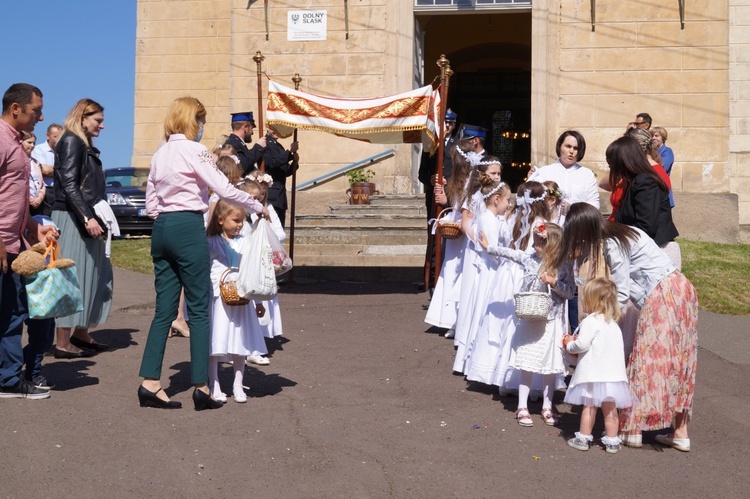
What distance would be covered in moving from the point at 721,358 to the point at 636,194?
10.1 feet

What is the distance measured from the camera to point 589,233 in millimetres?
5680

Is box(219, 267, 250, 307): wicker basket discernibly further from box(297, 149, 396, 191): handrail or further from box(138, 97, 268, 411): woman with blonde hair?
box(297, 149, 396, 191): handrail

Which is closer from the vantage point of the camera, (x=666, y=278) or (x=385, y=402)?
(x=666, y=278)

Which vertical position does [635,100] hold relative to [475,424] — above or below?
above

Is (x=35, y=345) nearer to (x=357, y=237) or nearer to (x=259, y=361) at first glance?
(x=259, y=361)

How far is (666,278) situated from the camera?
5.71 meters

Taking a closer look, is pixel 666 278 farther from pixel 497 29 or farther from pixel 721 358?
pixel 497 29

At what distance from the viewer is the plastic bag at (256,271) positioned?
632 cm

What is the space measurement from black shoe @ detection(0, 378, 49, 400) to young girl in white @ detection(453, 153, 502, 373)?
316 centimetres

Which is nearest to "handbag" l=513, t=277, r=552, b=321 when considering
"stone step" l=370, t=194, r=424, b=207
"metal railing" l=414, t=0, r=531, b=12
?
"stone step" l=370, t=194, r=424, b=207

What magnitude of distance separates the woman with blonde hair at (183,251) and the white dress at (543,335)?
190cm

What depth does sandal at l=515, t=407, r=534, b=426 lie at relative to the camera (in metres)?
6.28

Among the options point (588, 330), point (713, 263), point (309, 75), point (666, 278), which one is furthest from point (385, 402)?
point (309, 75)

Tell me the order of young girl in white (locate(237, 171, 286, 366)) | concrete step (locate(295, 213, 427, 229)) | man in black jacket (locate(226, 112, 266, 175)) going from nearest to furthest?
young girl in white (locate(237, 171, 286, 366))
man in black jacket (locate(226, 112, 266, 175))
concrete step (locate(295, 213, 427, 229))
